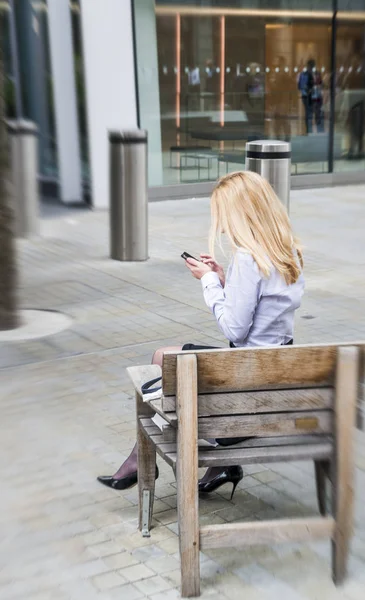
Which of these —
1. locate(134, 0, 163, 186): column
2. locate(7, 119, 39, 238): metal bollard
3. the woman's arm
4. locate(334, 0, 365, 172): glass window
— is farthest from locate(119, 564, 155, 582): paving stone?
locate(334, 0, 365, 172): glass window

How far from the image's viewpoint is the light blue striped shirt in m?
3.68

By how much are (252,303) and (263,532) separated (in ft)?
3.08

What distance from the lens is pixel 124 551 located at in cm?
370

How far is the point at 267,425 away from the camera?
10.9 feet

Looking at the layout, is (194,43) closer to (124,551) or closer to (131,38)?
(131,38)

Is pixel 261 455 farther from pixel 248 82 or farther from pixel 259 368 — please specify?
pixel 248 82

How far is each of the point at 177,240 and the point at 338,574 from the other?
7557 millimetres

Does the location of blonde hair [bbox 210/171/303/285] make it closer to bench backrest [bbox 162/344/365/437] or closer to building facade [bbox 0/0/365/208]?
bench backrest [bbox 162/344/365/437]

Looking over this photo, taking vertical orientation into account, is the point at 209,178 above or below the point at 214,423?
below

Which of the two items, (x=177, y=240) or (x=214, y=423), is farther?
(x=177, y=240)

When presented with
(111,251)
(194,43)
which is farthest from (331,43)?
(111,251)

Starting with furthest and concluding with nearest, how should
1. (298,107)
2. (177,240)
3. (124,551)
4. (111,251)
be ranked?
(298,107), (177,240), (111,251), (124,551)

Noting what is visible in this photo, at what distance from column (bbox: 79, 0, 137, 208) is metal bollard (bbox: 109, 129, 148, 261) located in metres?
3.44

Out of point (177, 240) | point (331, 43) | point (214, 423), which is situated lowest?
point (177, 240)
